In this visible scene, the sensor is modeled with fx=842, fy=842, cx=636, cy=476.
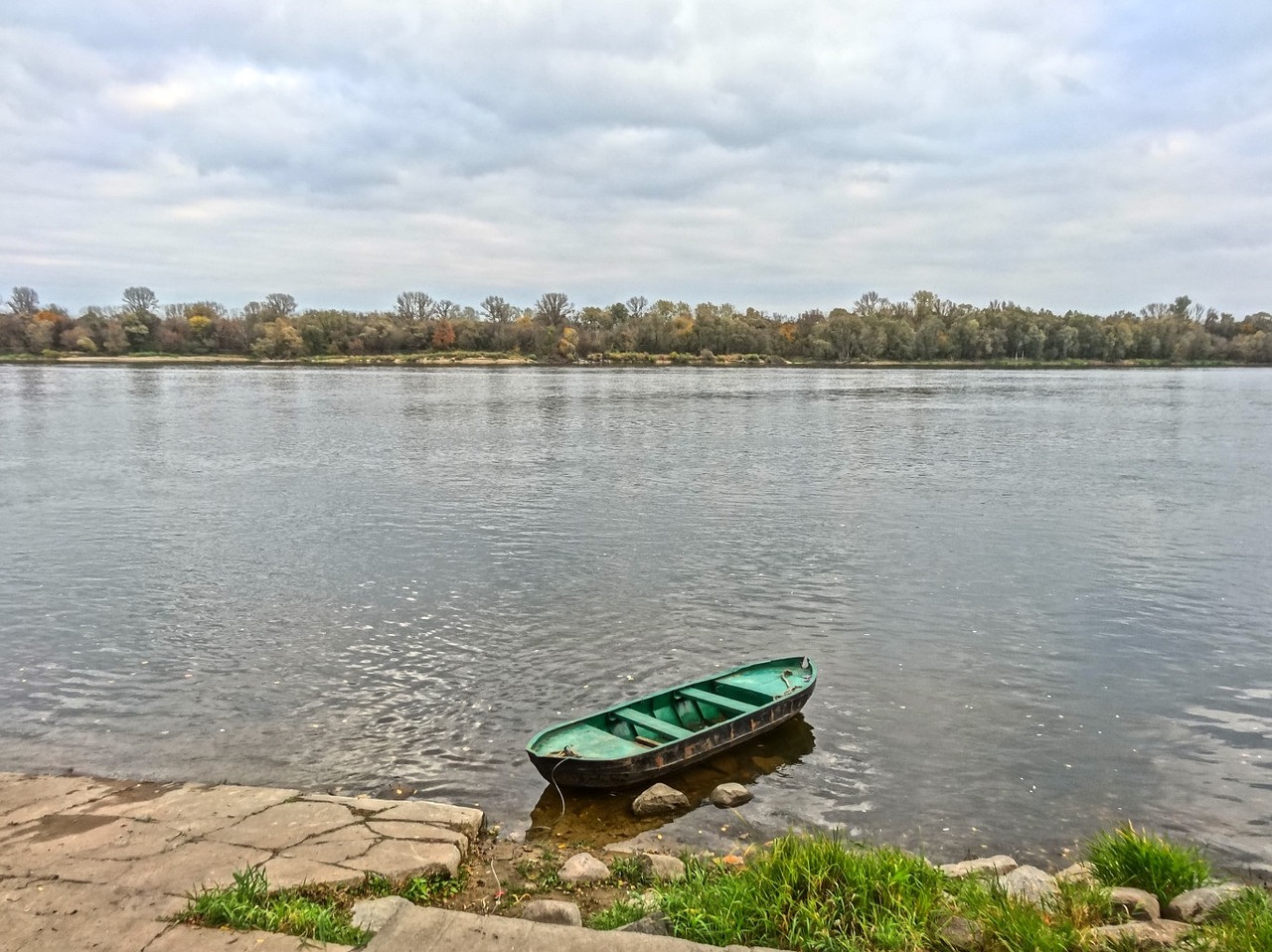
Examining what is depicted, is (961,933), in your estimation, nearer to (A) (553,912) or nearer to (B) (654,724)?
(A) (553,912)

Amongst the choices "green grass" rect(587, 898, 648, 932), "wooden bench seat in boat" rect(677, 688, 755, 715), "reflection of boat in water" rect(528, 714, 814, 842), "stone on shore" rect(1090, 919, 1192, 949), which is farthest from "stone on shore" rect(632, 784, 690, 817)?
"stone on shore" rect(1090, 919, 1192, 949)

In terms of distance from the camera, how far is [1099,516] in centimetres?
2675

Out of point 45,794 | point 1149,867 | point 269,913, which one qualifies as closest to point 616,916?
point 269,913

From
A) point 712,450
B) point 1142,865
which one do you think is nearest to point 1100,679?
point 1142,865

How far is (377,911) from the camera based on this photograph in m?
6.51

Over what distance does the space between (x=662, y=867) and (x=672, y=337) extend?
185 metres

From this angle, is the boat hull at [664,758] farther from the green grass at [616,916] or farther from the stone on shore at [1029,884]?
the stone on shore at [1029,884]

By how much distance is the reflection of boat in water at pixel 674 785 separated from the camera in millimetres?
9773

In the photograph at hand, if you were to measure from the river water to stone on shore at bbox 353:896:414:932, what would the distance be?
319 centimetres

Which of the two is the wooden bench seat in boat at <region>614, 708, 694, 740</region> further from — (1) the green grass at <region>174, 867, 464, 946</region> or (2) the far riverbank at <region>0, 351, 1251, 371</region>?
(2) the far riverbank at <region>0, 351, 1251, 371</region>

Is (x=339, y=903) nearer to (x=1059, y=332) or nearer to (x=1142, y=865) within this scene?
(x=1142, y=865)

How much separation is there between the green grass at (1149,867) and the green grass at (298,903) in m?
6.03

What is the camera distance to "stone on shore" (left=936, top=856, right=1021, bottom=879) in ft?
25.9

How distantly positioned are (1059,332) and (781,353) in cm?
5856
